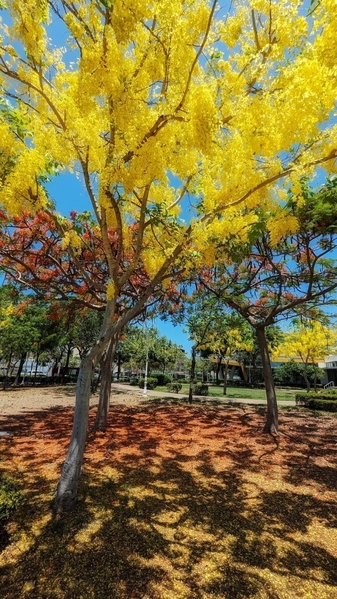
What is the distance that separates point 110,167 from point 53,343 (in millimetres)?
26040

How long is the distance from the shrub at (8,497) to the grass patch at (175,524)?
117 mm

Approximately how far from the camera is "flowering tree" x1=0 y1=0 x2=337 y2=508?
128 inches

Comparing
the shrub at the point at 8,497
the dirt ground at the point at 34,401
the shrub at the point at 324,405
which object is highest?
the shrub at the point at 324,405

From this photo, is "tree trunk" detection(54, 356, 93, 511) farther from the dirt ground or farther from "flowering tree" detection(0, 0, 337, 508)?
the dirt ground

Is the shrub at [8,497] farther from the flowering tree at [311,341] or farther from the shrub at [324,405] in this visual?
the flowering tree at [311,341]

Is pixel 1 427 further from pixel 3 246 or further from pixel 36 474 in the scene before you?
pixel 3 246

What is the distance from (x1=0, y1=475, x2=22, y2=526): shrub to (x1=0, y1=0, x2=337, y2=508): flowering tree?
0.71 m

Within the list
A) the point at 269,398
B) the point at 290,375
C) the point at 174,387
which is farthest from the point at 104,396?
the point at 290,375

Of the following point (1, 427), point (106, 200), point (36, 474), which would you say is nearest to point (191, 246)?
point (106, 200)

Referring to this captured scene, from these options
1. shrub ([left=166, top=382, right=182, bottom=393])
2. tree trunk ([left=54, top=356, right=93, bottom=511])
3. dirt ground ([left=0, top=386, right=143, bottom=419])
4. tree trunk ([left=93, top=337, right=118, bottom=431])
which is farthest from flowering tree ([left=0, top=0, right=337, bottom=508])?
shrub ([left=166, top=382, right=182, bottom=393])

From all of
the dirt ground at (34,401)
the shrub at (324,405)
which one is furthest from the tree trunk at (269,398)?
the dirt ground at (34,401)

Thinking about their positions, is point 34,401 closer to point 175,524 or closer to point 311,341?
point 175,524

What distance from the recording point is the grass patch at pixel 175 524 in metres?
2.96

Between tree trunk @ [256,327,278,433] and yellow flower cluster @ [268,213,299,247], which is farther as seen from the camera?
tree trunk @ [256,327,278,433]
